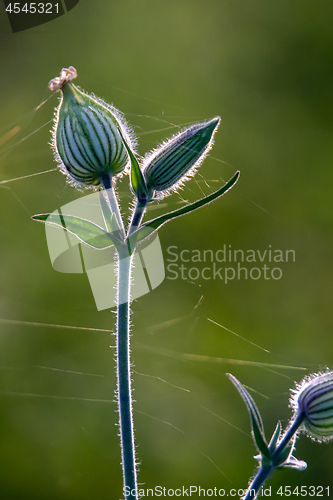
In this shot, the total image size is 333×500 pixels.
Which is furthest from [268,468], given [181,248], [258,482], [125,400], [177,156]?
[181,248]

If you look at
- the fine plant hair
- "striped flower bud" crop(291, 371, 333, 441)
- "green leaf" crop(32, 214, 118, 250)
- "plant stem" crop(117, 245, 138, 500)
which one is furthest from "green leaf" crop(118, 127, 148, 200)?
"striped flower bud" crop(291, 371, 333, 441)

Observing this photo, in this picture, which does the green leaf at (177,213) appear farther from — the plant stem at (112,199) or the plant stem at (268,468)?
the plant stem at (268,468)

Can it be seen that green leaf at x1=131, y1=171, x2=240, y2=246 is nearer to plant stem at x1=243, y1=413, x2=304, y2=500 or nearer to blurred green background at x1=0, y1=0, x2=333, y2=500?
plant stem at x1=243, y1=413, x2=304, y2=500

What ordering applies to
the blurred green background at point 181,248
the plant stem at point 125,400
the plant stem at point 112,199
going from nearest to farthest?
the plant stem at point 125,400
the plant stem at point 112,199
the blurred green background at point 181,248

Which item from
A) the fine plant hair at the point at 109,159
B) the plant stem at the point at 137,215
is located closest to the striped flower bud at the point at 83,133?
the fine plant hair at the point at 109,159

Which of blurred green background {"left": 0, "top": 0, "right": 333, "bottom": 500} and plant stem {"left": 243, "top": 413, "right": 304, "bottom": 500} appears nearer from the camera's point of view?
plant stem {"left": 243, "top": 413, "right": 304, "bottom": 500}

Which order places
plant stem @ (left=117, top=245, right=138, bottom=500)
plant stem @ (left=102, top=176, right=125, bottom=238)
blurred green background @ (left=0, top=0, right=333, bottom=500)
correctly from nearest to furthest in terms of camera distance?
plant stem @ (left=117, top=245, right=138, bottom=500), plant stem @ (left=102, top=176, right=125, bottom=238), blurred green background @ (left=0, top=0, right=333, bottom=500)

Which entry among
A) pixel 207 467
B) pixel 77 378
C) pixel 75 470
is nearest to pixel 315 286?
pixel 207 467
